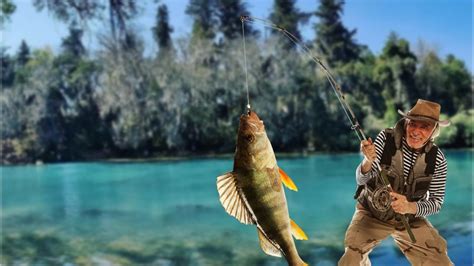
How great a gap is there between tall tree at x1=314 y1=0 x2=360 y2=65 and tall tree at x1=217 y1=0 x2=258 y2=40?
266 centimetres

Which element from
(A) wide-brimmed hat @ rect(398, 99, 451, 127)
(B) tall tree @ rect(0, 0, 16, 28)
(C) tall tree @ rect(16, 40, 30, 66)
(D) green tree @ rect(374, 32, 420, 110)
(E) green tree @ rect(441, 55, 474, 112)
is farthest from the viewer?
(C) tall tree @ rect(16, 40, 30, 66)

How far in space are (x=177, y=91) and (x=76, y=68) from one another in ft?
12.5

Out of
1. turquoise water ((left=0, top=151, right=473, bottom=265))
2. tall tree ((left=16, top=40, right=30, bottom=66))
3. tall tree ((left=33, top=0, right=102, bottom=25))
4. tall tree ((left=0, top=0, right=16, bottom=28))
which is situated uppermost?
tall tree ((left=33, top=0, right=102, bottom=25))

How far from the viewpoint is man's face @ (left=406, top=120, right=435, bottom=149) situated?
1.92 metres

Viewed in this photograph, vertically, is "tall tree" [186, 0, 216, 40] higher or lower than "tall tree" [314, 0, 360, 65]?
higher

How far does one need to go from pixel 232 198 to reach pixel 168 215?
36.0ft

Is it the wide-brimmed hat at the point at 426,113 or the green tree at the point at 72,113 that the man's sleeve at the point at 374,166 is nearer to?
the wide-brimmed hat at the point at 426,113

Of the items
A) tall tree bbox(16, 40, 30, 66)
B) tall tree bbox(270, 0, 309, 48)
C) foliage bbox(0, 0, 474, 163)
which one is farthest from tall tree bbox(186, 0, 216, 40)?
tall tree bbox(16, 40, 30, 66)

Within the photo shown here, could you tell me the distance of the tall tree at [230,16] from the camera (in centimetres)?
2087

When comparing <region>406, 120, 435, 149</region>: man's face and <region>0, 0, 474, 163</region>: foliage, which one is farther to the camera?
<region>0, 0, 474, 163</region>: foliage

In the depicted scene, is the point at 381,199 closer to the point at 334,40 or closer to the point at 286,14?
the point at 286,14

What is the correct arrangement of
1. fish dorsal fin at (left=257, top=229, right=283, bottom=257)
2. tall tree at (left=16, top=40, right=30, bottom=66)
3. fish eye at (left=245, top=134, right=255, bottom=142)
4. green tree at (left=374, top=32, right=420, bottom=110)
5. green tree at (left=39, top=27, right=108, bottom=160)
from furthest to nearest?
tall tree at (left=16, top=40, right=30, bottom=66) → green tree at (left=374, top=32, right=420, bottom=110) → green tree at (left=39, top=27, right=108, bottom=160) → fish dorsal fin at (left=257, top=229, right=283, bottom=257) → fish eye at (left=245, top=134, right=255, bottom=142)

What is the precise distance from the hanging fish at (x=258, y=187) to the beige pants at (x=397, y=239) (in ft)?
1.52

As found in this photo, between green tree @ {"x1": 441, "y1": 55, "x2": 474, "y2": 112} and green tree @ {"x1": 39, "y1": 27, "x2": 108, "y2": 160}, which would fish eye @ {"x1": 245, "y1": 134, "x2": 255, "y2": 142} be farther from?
green tree @ {"x1": 441, "y1": 55, "x2": 474, "y2": 112}
